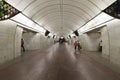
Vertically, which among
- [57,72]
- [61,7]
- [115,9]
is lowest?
[57,72]

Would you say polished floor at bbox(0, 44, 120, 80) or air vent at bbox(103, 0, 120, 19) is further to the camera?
air vent at bbox(103, 0, 120, 19)

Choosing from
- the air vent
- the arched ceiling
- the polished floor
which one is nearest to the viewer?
the polished floor

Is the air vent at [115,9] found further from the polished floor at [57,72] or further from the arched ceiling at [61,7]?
the polished floor at [57,72]

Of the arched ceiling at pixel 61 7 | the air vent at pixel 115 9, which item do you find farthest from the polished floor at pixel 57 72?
the arched ceiling at pixel 61 7

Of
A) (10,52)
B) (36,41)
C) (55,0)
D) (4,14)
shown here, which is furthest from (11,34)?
(36,41)

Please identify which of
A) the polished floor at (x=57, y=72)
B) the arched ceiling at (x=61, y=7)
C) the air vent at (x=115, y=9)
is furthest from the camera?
the arched ceiling at (x=61, y=7)

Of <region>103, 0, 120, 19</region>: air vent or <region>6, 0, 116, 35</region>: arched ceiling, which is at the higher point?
<region>6, 0, 116, 35</region>: arched ceiling

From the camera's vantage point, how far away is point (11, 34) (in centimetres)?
1120

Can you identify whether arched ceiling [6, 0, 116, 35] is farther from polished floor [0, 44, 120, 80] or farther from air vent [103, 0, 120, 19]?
polished floor [0, 44, 120, 80]

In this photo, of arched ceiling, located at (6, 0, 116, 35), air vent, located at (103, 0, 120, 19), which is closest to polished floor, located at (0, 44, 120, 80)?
air vent, located at (103, 0, 120, 19)


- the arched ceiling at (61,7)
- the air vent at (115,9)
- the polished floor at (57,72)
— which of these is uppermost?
the arched ceiling at (61,7)

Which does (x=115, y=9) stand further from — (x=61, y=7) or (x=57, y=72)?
(x=61, y=7)

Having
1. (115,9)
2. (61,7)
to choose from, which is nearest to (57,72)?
(115,9)

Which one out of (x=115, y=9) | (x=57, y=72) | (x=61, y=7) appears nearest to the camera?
(x=57, y=72)
